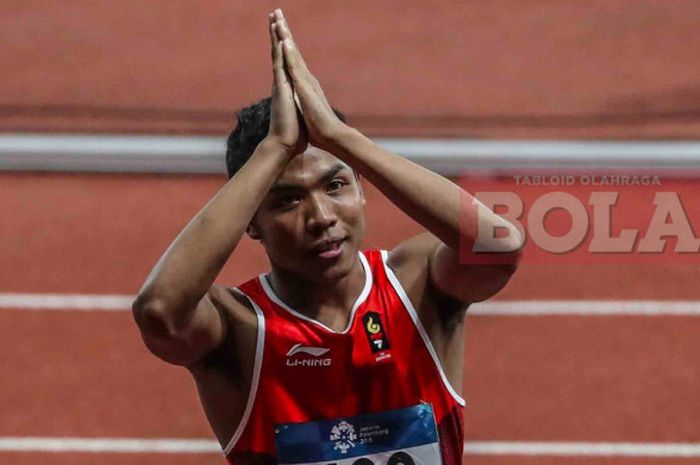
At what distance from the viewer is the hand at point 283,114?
244 cm

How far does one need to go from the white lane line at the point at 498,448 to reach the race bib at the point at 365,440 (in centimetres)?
228

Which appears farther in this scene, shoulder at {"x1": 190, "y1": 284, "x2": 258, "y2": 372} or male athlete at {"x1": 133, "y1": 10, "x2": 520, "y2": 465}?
shoulder at {"x1": 190, "y1": 284, "x2": 258, "y2": 372}

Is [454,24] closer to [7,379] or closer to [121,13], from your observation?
[121,13]

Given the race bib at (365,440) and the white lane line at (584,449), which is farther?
the white lane line at (584,449)

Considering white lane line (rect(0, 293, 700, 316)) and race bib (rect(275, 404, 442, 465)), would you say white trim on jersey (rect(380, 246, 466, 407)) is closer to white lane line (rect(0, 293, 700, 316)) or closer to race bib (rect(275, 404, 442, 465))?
race bib (rect(275, 404, 442, 465))

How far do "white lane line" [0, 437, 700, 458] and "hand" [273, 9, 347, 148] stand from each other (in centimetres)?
249

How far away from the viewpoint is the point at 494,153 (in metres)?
5.80

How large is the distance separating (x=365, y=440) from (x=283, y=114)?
0.63m

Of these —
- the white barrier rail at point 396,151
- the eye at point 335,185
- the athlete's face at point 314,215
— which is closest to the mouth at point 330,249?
the athlete's face at point 314,215

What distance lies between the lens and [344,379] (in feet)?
8.27

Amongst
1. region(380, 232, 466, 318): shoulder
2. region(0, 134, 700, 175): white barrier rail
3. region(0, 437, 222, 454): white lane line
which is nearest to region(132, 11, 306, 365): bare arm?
region(380, 232, 466, 318): shoulder

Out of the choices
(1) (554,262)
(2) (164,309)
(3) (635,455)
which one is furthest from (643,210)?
(2) (164,309)

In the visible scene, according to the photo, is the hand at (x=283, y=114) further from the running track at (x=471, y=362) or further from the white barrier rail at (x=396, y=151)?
the white barrier rail at (x=396, y=151)

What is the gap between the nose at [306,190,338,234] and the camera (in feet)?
7.91
